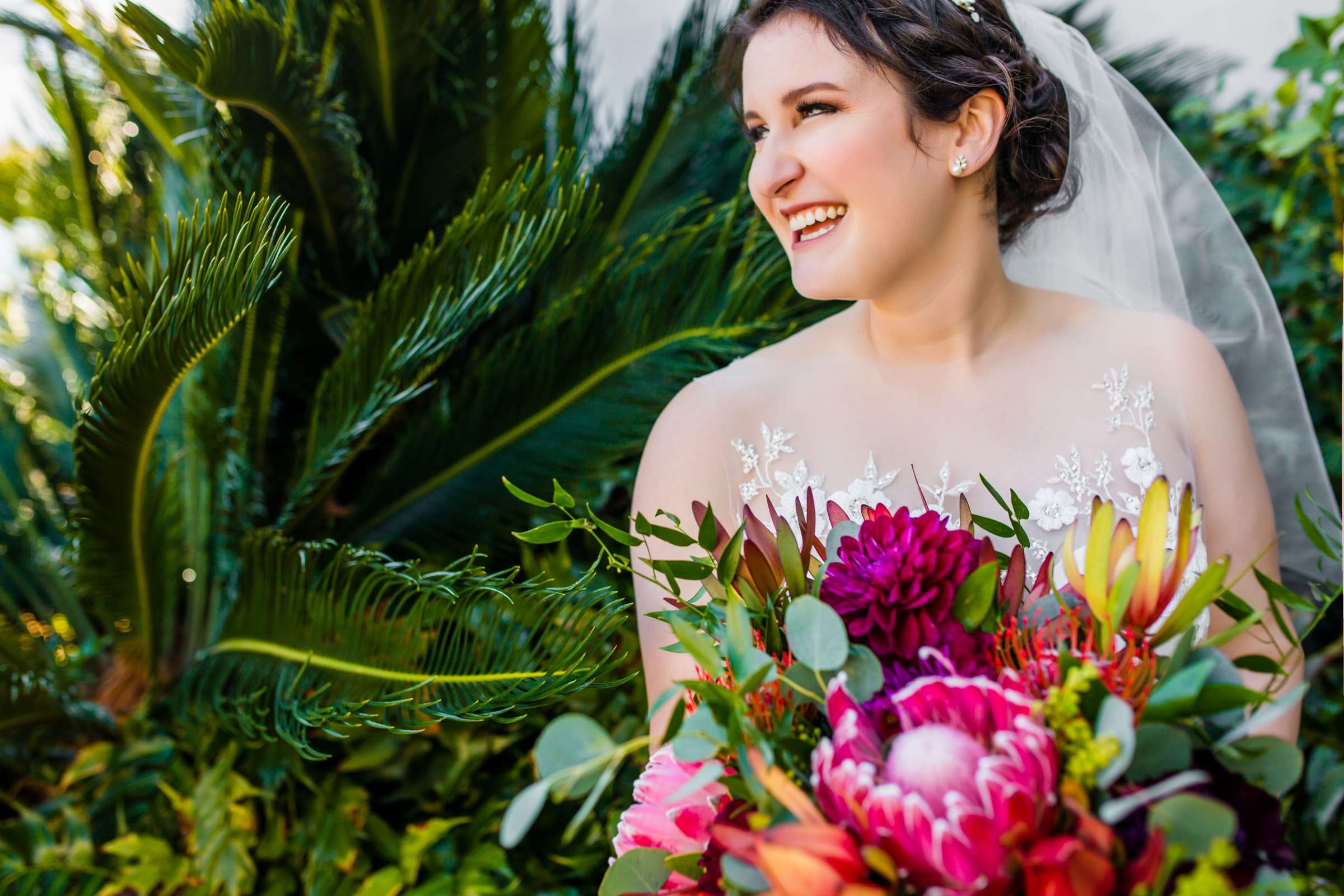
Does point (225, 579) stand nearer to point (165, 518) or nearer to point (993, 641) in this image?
point (165, 518)

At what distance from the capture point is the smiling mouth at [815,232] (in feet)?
4.78

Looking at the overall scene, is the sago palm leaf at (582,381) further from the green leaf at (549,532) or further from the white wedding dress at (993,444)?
the green leaf at (549,532)

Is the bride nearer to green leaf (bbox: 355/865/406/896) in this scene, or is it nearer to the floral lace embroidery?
the floral lace embroidery

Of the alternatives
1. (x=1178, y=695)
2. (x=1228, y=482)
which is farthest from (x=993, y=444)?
(x=1178, y=695)

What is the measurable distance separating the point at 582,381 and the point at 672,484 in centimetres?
42

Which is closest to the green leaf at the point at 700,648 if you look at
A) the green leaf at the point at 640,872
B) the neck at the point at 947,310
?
the green leaf at the point at 640,872

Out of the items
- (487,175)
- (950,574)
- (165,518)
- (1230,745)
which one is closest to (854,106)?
(487,175)

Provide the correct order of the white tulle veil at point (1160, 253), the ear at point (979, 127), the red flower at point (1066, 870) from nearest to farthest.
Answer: the red flower at point (1066, 870), the ear at point (979, 127), the white tulle veil at point (1160, 253)

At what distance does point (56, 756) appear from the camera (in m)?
2.00

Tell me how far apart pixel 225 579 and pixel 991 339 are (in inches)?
64.4

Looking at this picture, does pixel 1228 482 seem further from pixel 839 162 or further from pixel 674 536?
pixel 674 536

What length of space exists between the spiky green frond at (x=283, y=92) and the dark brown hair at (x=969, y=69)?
750 millimetres

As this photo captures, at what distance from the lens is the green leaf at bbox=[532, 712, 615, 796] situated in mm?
622

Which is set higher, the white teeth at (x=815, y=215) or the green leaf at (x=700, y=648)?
the white teeth at (x=815, y=215)
